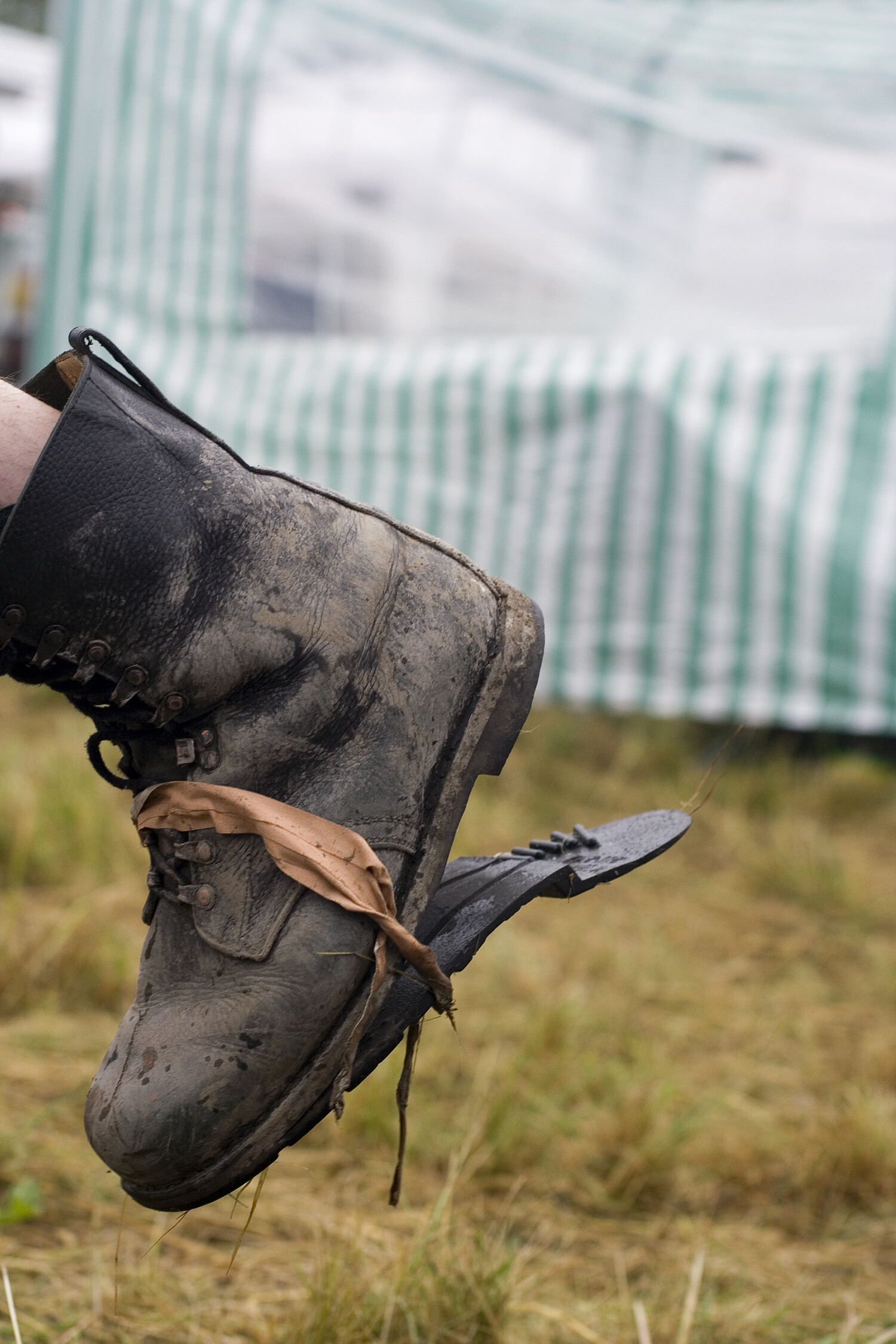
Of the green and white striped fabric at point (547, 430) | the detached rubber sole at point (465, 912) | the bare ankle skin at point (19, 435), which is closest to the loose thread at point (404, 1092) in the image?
the detached rubber sole at point (465, 912)

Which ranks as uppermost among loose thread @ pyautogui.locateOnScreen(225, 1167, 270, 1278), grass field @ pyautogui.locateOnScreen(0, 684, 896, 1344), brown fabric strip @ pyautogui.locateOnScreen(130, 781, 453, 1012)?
brown fabric strip @ pyautogui.locateOnScreen(130, 781, 453, 1012)

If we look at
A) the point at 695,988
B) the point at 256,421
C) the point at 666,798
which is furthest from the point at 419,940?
the point at 256,421

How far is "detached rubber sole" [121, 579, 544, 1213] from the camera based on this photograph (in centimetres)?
112

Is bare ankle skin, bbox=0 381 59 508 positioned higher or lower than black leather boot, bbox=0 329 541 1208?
higher

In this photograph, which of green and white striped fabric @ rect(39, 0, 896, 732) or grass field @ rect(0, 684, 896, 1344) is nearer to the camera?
grass field @ rect(0, 684, 896, 1344)

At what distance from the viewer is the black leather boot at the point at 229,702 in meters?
1.08

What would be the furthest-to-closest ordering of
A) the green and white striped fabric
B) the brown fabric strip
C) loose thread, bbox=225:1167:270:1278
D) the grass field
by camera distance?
the green and white striped fabric
the grass field
the brown fabric strip
loose thread, bbox=225:1167:270:1278

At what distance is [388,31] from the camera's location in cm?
374

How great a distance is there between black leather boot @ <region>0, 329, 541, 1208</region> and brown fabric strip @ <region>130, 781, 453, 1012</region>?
0.07ft

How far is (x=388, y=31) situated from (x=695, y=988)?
9.30 ft

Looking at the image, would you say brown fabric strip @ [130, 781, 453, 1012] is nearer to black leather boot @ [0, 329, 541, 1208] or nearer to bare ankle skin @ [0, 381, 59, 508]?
black leather boot @ [0, 329, 541, 1208]

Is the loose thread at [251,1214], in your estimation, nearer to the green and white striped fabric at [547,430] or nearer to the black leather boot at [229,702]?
the black leather boot at [229,702]

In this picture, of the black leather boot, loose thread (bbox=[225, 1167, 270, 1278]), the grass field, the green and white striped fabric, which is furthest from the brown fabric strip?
the green and white striped fabric

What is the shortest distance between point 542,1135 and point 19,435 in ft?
3.70
